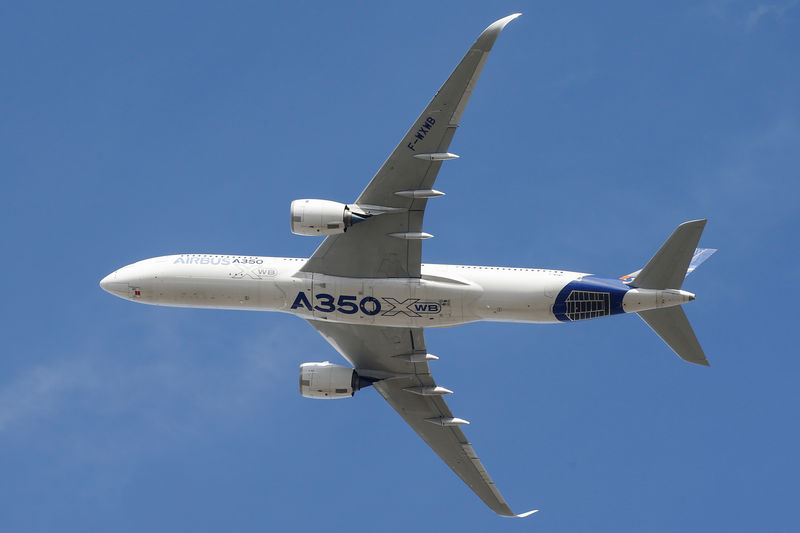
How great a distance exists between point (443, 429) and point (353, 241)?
12.3 m

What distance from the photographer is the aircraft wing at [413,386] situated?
55031 mm

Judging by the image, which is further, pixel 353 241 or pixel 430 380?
pixel 430 380

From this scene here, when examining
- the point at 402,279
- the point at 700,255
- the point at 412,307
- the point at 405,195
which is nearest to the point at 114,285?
the point at 402,279

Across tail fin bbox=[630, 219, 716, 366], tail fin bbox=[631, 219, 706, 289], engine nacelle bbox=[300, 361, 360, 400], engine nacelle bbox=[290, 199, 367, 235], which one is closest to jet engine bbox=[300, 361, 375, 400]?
engine nacelle bbox=[300, 361, 360, 400]

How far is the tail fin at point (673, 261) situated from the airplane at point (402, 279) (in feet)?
0.14

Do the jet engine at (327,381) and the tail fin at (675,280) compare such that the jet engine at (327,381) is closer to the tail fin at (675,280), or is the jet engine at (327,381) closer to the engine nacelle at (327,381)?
the engine nacelle at (327,381)

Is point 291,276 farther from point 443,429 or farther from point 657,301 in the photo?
A: point 657,301

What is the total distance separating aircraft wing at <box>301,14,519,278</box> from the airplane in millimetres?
45

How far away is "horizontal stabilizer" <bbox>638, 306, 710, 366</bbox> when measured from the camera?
4988 centimetres

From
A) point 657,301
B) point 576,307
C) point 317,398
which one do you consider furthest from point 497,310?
point 317,398

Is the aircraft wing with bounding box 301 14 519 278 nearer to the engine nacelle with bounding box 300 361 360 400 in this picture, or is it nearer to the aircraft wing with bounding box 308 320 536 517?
the aircraft wing with bounding box 308 320 536 517

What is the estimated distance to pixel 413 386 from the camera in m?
56.3

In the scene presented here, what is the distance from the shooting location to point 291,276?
168 ft

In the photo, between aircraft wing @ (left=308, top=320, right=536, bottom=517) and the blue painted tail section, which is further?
aircraft wing @ (left=308, top=320, right=536, bottom=517)
